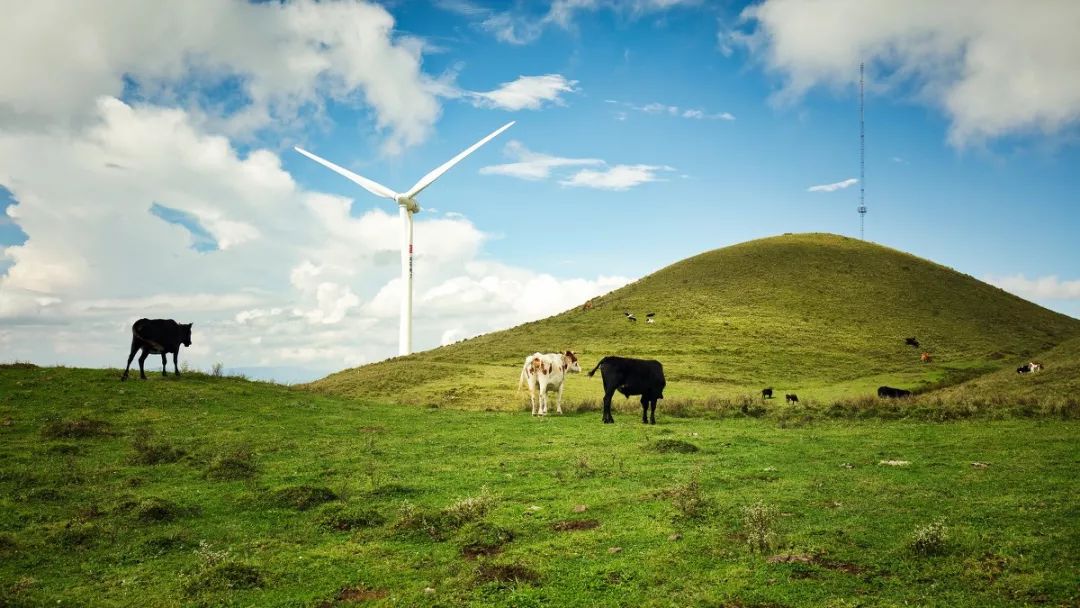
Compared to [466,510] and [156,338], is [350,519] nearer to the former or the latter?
[466,510]

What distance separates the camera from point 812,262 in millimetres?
87562

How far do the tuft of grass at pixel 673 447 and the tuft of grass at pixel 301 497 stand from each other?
7807 millimetres

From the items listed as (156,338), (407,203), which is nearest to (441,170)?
(407,203)

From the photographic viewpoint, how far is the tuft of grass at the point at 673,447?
16.2 m

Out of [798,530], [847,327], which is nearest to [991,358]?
[847,327]

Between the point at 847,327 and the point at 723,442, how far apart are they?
175 ft

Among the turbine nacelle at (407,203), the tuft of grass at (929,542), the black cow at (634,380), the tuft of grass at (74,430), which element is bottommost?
the tuft of grass at (929,542)

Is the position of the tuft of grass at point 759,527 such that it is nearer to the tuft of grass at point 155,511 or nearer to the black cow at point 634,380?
the tuft of grass at point 155,511

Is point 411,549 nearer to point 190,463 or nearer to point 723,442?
point 190,463

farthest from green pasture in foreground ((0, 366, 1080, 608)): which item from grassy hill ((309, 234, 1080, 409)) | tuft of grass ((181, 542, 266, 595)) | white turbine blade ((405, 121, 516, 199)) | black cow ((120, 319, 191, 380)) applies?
white turbine blade ((405, 121, 516, 199))

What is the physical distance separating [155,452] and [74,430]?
153 inches

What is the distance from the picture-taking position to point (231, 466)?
582 inches

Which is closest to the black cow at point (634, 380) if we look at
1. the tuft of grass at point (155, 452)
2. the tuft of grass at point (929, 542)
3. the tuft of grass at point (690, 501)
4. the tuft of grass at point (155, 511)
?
the tuft of grass at point (690, 501)

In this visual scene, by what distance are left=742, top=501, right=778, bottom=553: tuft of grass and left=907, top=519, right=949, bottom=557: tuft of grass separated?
1.68m
